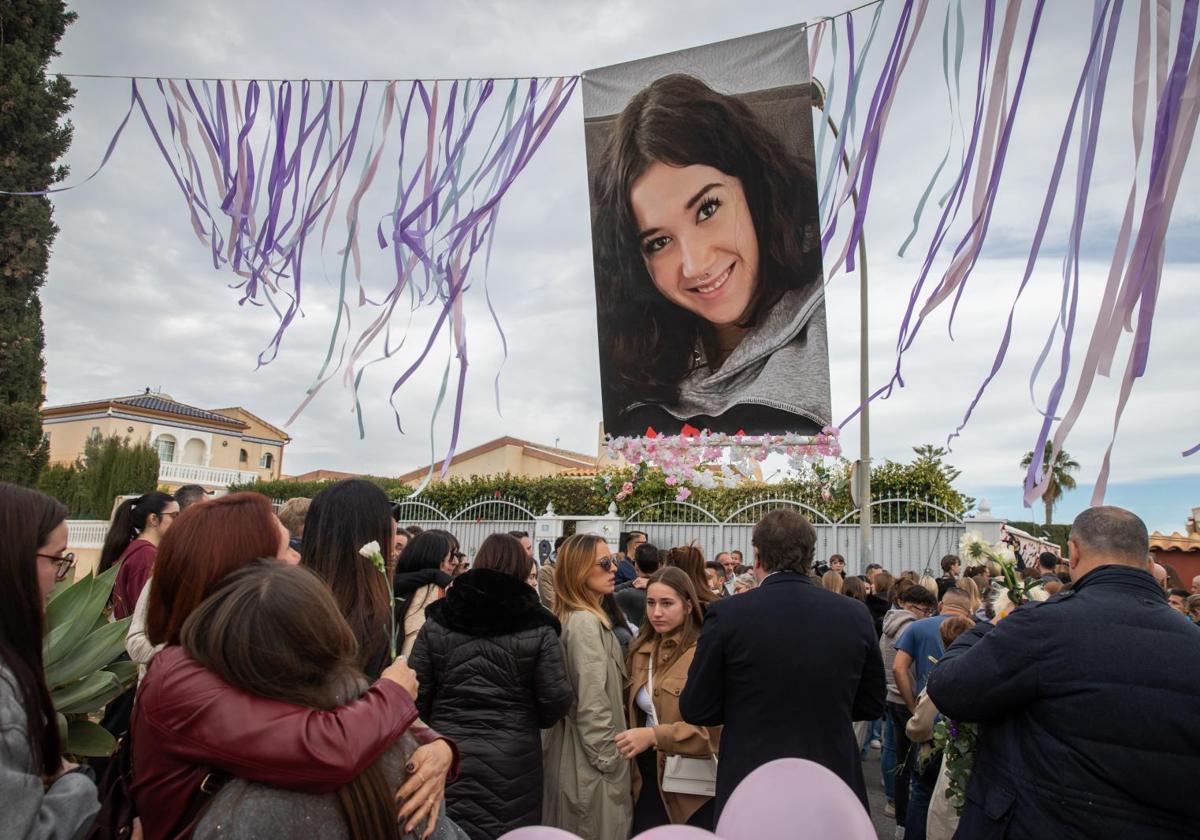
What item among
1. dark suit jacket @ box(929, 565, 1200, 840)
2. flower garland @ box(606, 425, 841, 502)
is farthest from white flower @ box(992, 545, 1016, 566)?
flower garland @ box(606, 425, 841, 502)

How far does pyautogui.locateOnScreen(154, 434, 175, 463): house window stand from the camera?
3850cm

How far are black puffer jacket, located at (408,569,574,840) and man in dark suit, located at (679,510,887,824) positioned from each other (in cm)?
56

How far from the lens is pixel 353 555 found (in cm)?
225

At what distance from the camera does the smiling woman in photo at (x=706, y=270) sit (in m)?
7.59

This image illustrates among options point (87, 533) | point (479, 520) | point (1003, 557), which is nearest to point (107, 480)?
point (87, 533)

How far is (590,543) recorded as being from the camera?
3449mm

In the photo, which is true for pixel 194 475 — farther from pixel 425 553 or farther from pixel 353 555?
pixel 353 555

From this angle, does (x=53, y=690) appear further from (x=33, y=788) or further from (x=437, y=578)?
(x=437, y=578)

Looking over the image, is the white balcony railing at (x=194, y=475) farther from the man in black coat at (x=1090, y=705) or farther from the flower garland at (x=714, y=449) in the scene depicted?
the man in black coat at (x=1090, y=705)

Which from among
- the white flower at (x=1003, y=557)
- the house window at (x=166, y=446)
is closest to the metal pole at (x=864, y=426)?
the white flower at (x=1003, y=557)

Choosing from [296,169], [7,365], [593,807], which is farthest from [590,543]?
[7,365]

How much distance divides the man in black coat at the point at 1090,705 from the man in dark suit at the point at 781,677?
0.39 meters

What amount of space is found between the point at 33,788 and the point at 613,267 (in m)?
7.81

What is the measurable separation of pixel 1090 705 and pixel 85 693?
2581mm
